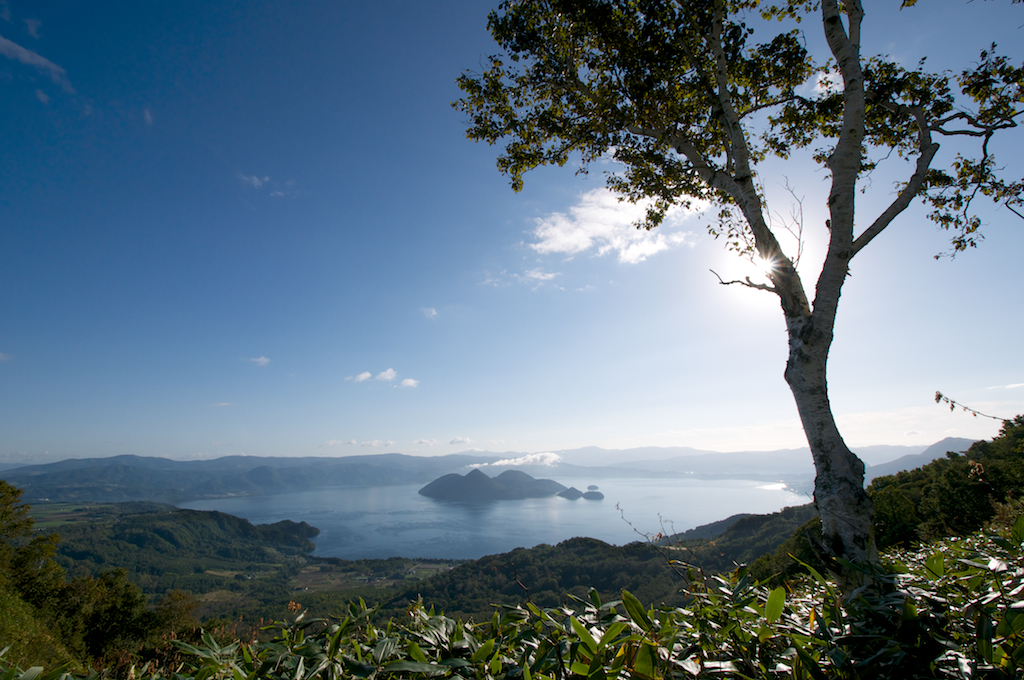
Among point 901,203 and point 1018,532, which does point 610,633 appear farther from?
point 901,203

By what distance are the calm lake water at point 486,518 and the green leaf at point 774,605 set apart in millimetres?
71699

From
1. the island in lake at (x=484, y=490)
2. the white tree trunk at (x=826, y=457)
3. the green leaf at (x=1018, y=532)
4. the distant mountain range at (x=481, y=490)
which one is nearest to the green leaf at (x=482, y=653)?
the green leaf at (x=1018, y=532)

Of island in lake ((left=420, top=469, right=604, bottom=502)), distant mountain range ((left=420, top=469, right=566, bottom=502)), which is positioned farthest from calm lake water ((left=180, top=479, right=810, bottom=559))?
distant mountain range ((left=420, top=469, right=566, bottom=502))

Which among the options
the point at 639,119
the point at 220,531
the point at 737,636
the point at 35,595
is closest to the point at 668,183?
the point at 639,119

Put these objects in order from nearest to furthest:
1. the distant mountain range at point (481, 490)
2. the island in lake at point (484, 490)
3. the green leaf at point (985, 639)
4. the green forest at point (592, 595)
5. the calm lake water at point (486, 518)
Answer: the green leaf at point (985, 639)
the green forest at point (592, 595)
the calm lake water at point (486, 518)
the island in lake at point (484, 490)
the distant mountain range at point (481, 490)

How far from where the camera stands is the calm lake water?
93438 mm

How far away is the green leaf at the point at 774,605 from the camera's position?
98 cm

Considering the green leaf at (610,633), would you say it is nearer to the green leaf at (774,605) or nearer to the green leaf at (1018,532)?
the green leaf at (774,605)

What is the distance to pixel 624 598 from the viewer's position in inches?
41.2

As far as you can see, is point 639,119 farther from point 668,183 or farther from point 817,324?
point 817,324

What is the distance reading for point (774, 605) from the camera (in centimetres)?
101

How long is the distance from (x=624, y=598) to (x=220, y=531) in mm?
144160

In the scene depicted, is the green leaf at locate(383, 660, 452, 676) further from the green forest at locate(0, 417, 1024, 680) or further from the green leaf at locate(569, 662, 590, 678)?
the green leaf at locate(569, 662, 590, 678)

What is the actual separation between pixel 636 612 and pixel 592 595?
296 mm
